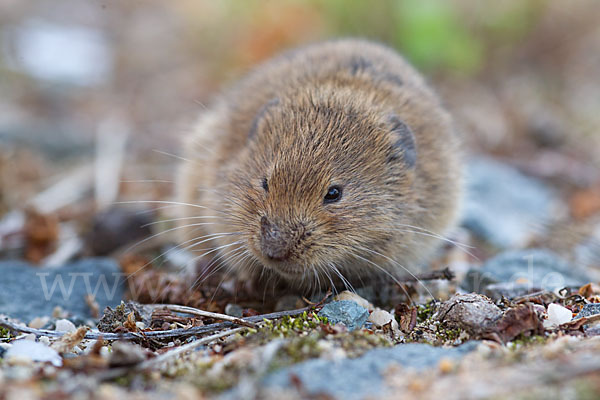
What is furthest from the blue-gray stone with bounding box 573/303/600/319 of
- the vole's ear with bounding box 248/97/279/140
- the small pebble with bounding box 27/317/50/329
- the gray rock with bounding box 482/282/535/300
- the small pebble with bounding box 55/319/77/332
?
the small pebble with bounding box 27/317/50/329

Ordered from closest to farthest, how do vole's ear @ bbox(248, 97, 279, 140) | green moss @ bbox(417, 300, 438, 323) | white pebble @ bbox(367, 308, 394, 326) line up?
white pebble @ bbox(367, 308, 394, 326) → green moss @ bbox(417, 300, 438, 323) → vole's ear @ bbox(248, 97, 279, 140)

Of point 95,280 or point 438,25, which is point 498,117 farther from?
point 95,280

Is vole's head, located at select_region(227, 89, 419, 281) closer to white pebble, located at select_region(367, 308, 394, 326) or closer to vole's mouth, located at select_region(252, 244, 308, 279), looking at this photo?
vole's mouth, located at select_region(252, 244, 308, 279)

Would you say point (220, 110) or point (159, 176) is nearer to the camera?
point (220, 110)

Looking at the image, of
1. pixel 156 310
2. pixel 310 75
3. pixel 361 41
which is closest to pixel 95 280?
pixel 156 310

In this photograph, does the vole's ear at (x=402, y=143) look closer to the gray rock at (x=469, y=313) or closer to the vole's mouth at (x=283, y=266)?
the vole's mouth at (x=283, y=266)

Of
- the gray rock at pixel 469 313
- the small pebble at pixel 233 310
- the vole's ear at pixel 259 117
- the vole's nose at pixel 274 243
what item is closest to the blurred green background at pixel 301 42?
the vole's ear at pixel 259 117

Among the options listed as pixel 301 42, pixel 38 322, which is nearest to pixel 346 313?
pixel 38 322
